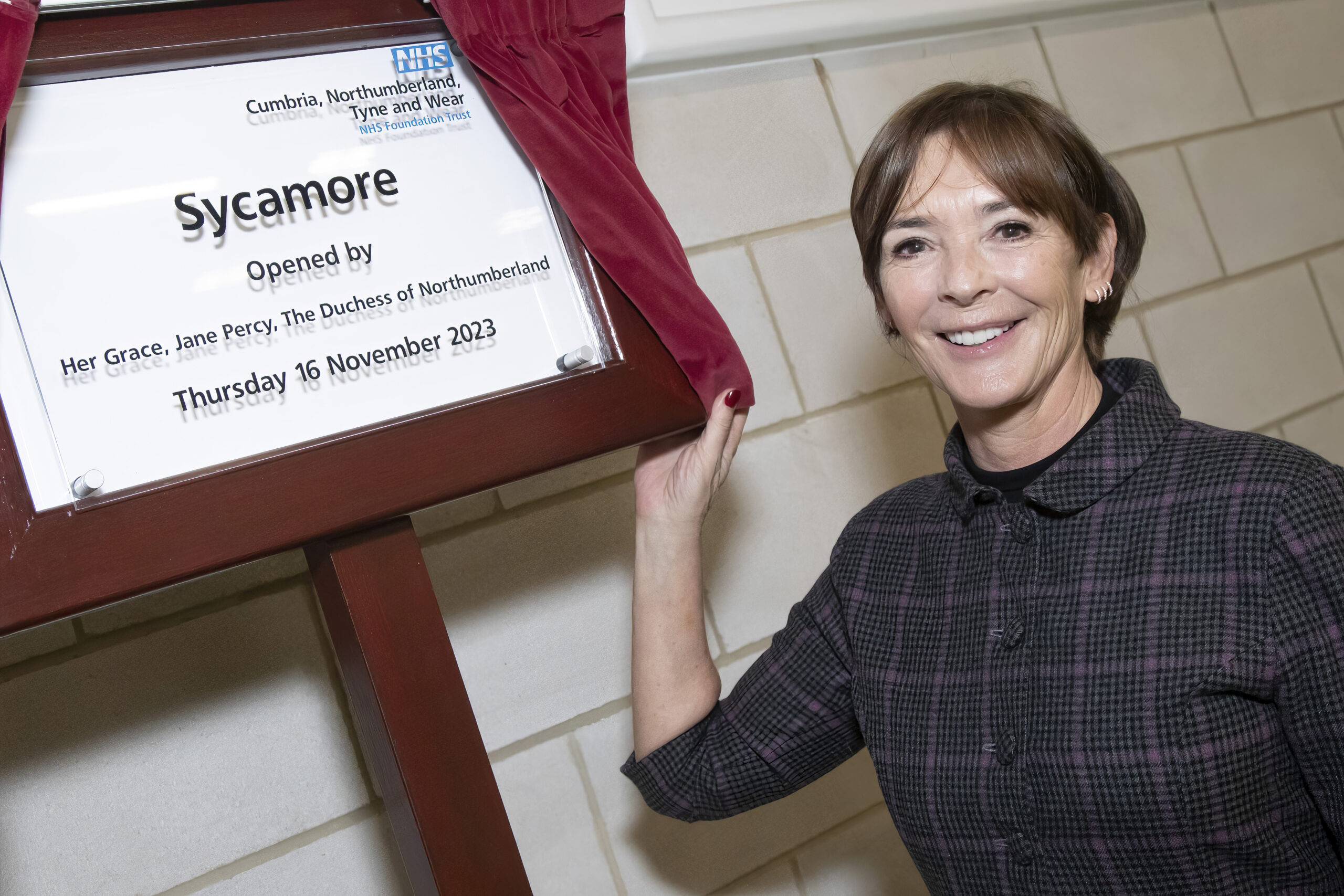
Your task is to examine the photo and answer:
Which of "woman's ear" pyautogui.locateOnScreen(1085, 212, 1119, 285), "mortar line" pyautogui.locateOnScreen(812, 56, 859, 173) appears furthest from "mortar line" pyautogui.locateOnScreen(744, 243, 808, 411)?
"woman's ear" pyautogui.locateOnScreen(1085, 212, 1119, 285)

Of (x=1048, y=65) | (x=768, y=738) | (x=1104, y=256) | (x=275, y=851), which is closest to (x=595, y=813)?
(x=768, y=738)

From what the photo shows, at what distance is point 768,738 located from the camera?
1.15m

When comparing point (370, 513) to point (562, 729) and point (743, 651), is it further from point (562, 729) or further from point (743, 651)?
point (743, 651)

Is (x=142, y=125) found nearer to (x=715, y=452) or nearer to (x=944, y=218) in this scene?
(x=715, y=452)

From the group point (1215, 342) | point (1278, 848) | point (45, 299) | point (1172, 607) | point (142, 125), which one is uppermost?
point (142, 125)

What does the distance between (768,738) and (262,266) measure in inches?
27.4

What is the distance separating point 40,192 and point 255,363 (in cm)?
18

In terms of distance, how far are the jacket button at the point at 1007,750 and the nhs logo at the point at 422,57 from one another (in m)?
0.76

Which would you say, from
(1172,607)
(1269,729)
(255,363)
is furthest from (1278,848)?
(255,363)

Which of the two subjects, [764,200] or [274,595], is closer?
[274,595]

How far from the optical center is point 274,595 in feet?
3.58

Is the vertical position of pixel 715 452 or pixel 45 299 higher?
pixel 45 299

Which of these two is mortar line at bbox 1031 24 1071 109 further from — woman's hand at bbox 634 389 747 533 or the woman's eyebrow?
woman's hand at bbox 634 389 747 533

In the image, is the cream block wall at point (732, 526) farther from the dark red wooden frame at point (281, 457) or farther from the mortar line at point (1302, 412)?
the dark red wooden frame at point (281, 457)
